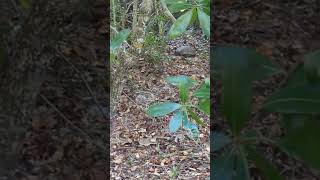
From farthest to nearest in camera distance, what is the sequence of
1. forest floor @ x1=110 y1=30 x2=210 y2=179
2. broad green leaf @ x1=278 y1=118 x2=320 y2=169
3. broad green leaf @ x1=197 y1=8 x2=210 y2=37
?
forest floor @ x1=110 y1=30 x2=210 y2=179 < broad green leaf @ x1=197 y1=8 x2=210 y2=37 < broad green leaf @ x1=278 y1=118 x2=320 y2=169

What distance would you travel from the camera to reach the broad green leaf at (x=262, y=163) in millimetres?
422

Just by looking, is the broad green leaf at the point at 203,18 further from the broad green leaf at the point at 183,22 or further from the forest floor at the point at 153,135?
the forest floor at the point at 153,135

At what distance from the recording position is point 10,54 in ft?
2.18

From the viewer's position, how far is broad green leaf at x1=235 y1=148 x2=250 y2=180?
1.37 feet

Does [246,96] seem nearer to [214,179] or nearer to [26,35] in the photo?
[214,179]

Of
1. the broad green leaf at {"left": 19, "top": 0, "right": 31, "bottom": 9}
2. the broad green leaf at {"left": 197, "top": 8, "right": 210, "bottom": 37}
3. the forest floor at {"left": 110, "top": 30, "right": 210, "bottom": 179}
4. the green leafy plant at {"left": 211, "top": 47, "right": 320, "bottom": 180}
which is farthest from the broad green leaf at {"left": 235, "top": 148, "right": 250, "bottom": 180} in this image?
the forest floor at {"left": 110, "top": 30, "right": 210, "bottom": 179}

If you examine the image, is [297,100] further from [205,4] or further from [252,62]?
[205,4]

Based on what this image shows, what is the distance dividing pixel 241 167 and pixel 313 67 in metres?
0.10

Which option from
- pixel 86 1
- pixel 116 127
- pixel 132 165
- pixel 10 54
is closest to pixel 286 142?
pixel 10 54

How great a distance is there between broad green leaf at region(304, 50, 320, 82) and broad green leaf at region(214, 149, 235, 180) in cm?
9

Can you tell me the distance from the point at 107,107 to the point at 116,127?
1.29 meters

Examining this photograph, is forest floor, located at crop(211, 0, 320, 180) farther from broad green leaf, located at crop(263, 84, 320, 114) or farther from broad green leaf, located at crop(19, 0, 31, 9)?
broad green leaf, located at crop(19, 0, 31, 9)

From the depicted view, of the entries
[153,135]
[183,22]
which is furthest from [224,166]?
[153,135]

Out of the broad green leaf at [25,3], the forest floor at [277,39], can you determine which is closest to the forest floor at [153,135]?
the forest floor at [277,39]
